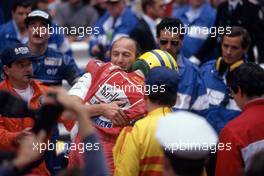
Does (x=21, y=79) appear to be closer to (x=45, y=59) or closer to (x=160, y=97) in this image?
(x=45, y=59)

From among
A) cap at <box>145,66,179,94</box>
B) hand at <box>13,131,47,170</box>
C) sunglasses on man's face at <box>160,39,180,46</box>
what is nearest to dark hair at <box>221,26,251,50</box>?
sunglasses on man's face at <box>160,39,180,46</box>

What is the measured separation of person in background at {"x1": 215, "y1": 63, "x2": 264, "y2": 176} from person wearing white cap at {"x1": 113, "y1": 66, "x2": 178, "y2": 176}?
0.49 meters

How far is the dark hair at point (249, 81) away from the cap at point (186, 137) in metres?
1.58

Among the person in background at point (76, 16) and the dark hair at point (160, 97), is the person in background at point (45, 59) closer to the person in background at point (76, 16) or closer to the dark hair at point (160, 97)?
the dark hair at point (160, 97)

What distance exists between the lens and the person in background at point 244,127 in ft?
16.1

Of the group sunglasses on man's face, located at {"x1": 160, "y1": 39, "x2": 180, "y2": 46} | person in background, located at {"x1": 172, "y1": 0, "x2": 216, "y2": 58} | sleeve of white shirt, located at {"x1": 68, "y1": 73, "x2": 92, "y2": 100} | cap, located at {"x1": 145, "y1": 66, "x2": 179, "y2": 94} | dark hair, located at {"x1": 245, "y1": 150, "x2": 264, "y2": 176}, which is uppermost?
dark hair, located at {"x1": 245, "y1": 150, "x2": 264, "y2": 176}

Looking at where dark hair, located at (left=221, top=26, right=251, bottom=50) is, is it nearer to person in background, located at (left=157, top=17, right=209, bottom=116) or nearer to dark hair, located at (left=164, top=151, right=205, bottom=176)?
person in background, located at (left=157, top=17, right=209, bottom=116)

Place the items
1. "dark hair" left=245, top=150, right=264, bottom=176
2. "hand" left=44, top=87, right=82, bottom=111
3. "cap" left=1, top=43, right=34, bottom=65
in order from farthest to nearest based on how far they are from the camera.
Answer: "cap" left=1, top=43, right=34, bottom=65 < "hand" left=44, top=87, right=82, bottom=111 < "dark hair" left=245, top=150, right=264, bottom=176

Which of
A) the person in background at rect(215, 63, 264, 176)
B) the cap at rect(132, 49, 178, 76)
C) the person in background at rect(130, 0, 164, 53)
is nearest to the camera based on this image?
the person in background at rect(215, 63, 264, 176)

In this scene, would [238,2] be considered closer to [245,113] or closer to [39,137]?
[245,113]

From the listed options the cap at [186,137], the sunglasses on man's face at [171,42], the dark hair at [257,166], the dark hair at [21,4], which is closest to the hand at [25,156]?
the cap at [186,137]

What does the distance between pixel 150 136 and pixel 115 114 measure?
2.14 ft

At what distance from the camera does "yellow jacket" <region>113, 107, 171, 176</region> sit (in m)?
4.64

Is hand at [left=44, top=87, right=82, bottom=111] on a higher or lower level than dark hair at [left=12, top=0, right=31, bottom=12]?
higher
